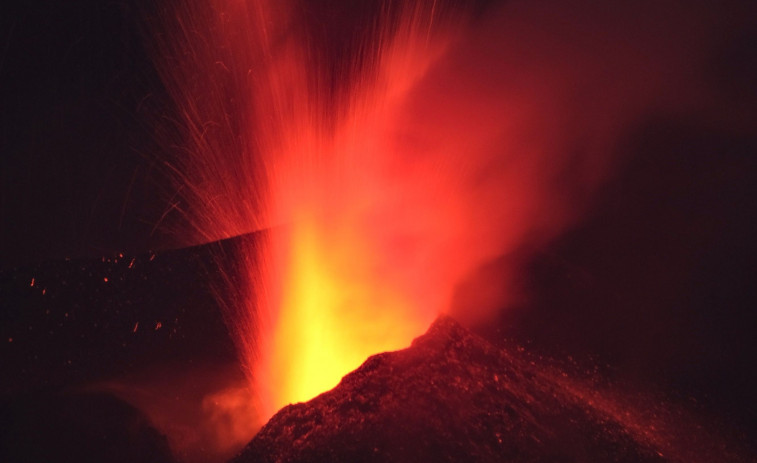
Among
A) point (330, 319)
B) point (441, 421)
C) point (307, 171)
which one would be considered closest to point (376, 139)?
point (307, 171)

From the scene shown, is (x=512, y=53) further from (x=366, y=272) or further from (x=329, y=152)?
(x=366, y=272)

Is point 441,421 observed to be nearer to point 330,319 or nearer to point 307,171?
point 330,319

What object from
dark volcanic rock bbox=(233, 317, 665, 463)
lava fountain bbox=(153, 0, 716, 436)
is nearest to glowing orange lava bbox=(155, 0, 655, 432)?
lava fountain bbox=(153, 0, 716, 436)

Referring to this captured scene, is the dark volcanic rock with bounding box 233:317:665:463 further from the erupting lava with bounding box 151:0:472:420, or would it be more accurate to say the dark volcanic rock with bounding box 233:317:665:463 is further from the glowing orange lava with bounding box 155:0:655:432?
the glowing orange lava with bounding box 155:0:655:432

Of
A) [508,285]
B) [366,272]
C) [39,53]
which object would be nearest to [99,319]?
[366,272]

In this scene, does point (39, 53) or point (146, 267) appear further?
point (39, 53)
